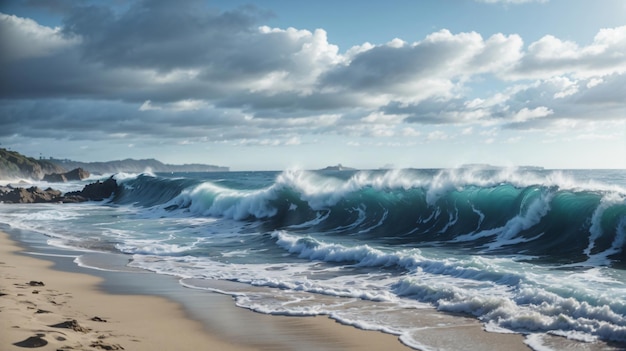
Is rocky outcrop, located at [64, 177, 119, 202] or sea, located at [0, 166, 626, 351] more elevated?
rocky outcrop, located at [64, 177, 119, 202]

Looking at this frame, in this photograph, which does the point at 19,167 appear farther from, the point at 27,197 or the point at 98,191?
the point at 27,197

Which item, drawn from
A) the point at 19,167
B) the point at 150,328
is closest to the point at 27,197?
the point at 150,328

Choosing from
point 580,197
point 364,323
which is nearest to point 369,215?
point 580,197

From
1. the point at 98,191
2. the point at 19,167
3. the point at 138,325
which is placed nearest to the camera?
the point at 138,325

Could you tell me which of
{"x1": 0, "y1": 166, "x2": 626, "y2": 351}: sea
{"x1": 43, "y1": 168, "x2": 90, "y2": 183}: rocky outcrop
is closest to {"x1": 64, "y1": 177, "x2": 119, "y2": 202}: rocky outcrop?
{"x1": 0, "y1": 166, "x2": 626, "y2": 351}: sea

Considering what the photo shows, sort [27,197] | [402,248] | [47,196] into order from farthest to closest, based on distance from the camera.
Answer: [47,196] → [27,197] → [402,248]

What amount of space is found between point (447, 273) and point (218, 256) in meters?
6.22

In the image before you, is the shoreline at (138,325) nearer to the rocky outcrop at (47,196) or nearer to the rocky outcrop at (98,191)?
the rocky outcrop at (47,196)

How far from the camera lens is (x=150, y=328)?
22.6ft

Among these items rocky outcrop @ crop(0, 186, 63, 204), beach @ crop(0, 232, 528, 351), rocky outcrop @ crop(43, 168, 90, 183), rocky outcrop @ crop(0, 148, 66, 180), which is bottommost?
beach @ crop(0, 232, 528, 351)

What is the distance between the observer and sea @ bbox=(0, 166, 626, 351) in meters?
7.46

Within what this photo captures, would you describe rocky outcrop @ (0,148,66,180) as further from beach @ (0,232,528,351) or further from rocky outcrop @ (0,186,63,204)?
→ beach @ (0,232,528,351)

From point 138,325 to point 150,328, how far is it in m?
0.23

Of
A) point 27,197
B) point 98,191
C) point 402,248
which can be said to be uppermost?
point 98,191
